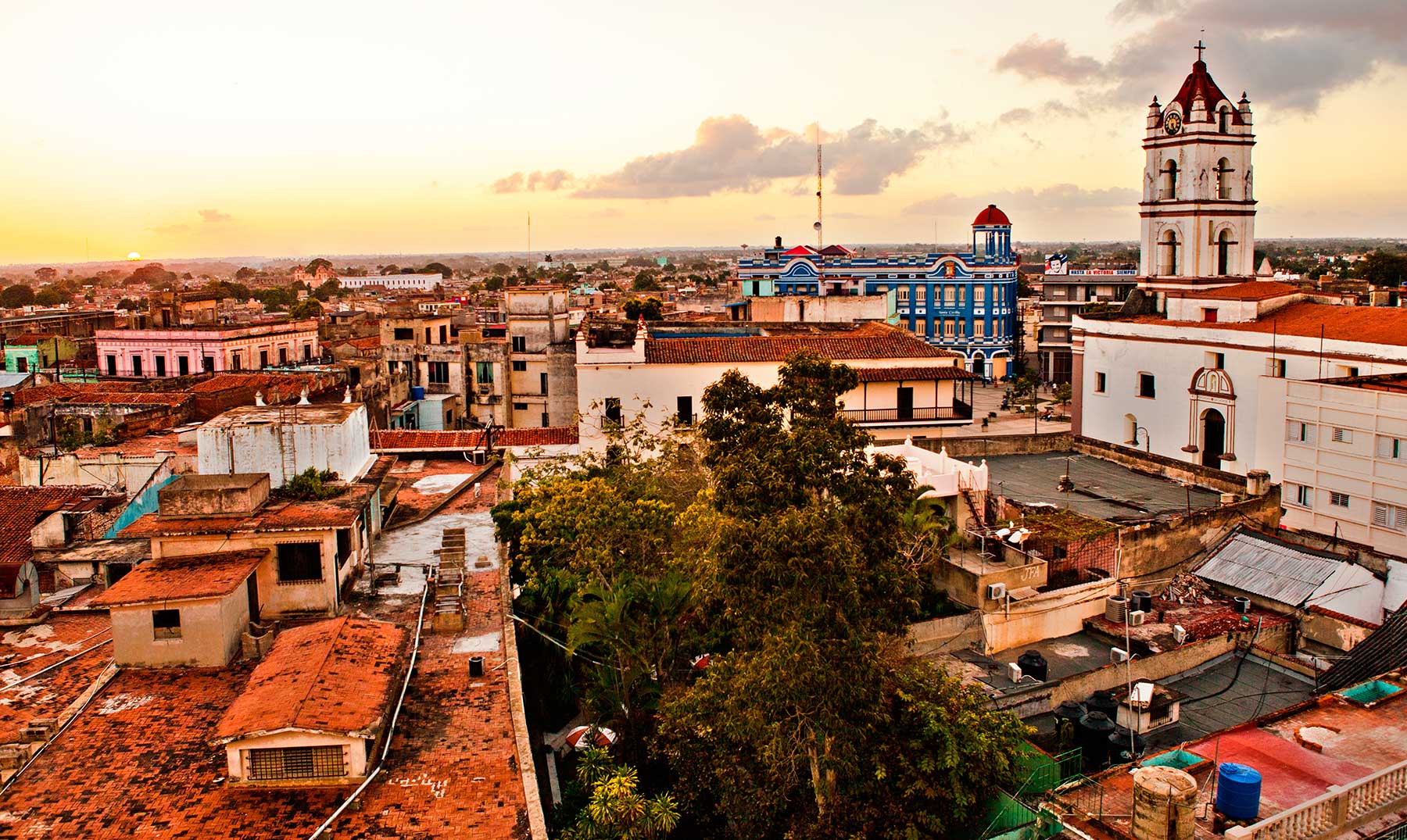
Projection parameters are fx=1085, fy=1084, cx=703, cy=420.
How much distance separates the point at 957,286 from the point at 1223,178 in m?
32.2

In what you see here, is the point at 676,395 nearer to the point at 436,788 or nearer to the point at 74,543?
the point at 74,543

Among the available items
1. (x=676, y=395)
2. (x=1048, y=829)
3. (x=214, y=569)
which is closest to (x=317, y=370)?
(x=676, y=395)

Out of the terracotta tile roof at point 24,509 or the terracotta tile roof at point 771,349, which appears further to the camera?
the terracotta tile roof at point 771,349

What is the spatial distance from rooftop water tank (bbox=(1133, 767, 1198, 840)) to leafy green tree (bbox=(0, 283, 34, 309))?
124753 mm

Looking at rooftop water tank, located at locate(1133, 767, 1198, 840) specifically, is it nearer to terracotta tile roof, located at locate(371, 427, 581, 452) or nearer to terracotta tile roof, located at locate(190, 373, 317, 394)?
terracotta tile roof, located at locate(371, 427, 581, 452)

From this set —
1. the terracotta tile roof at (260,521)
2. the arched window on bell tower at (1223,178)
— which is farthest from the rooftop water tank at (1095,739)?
the arched window on bell tower at (1223,178)

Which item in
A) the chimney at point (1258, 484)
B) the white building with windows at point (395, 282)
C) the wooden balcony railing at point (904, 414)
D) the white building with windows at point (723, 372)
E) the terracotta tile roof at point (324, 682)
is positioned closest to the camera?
the terracotta tile roof at point (324, 682)

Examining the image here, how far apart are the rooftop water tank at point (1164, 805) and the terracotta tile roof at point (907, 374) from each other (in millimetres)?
23044

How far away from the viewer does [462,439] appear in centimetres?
3434

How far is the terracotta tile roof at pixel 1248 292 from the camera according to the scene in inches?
1428


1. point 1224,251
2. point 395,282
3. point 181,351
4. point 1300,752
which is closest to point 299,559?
point 1300,752

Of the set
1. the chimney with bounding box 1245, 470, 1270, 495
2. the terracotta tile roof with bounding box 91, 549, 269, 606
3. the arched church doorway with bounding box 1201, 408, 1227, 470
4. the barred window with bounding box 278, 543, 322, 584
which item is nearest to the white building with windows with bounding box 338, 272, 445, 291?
the arched church doorway with bounding box 1201, 408, 1227, 470

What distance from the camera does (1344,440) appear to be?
26.0 metres

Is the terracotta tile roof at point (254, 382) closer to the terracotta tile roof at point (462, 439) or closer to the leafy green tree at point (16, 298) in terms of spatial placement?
the terracotta tile roof at point (462, 439)
